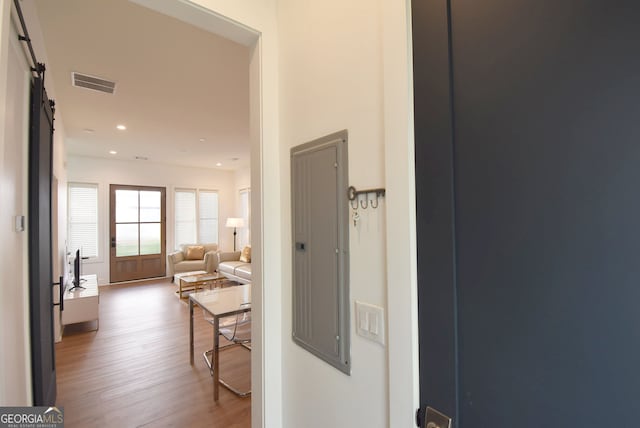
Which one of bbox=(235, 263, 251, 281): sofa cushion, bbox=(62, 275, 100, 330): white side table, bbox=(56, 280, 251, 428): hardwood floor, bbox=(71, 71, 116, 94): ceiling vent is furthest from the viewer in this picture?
bbox=(235, 263, 251, 281): sofa cushion

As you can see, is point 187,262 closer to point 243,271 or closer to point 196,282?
point 196,282

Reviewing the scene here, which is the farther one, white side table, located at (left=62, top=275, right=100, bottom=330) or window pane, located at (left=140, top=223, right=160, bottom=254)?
window pane, located at (left=140, top=223, right=160, bottom=254)

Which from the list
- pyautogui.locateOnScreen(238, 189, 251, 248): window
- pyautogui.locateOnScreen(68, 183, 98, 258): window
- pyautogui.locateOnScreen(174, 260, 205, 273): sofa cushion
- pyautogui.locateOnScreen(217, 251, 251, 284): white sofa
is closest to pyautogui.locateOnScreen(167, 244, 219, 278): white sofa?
pyautogui.locateOnScreen(174, 260, 205, 273): sofa cushion

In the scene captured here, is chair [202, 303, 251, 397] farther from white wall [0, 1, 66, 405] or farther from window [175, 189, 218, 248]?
window [175, 189, 218, 248]

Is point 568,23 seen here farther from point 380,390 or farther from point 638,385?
point 380,390

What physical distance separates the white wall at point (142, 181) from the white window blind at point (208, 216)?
136 mm

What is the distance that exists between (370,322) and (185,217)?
25.5ft

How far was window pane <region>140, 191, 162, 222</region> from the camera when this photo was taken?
714 cm

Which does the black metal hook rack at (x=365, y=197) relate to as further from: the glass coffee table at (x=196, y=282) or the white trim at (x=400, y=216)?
the glass coffee table at (x=196, y=282)

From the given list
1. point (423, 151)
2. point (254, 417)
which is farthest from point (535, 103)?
point (254, 417)

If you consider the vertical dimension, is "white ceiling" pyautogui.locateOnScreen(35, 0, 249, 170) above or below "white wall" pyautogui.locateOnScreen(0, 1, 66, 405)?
above

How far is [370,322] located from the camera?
3.14 feet

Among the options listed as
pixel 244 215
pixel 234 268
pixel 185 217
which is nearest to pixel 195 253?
pixel 185 217

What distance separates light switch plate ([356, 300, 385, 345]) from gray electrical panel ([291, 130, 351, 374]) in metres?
0.06
